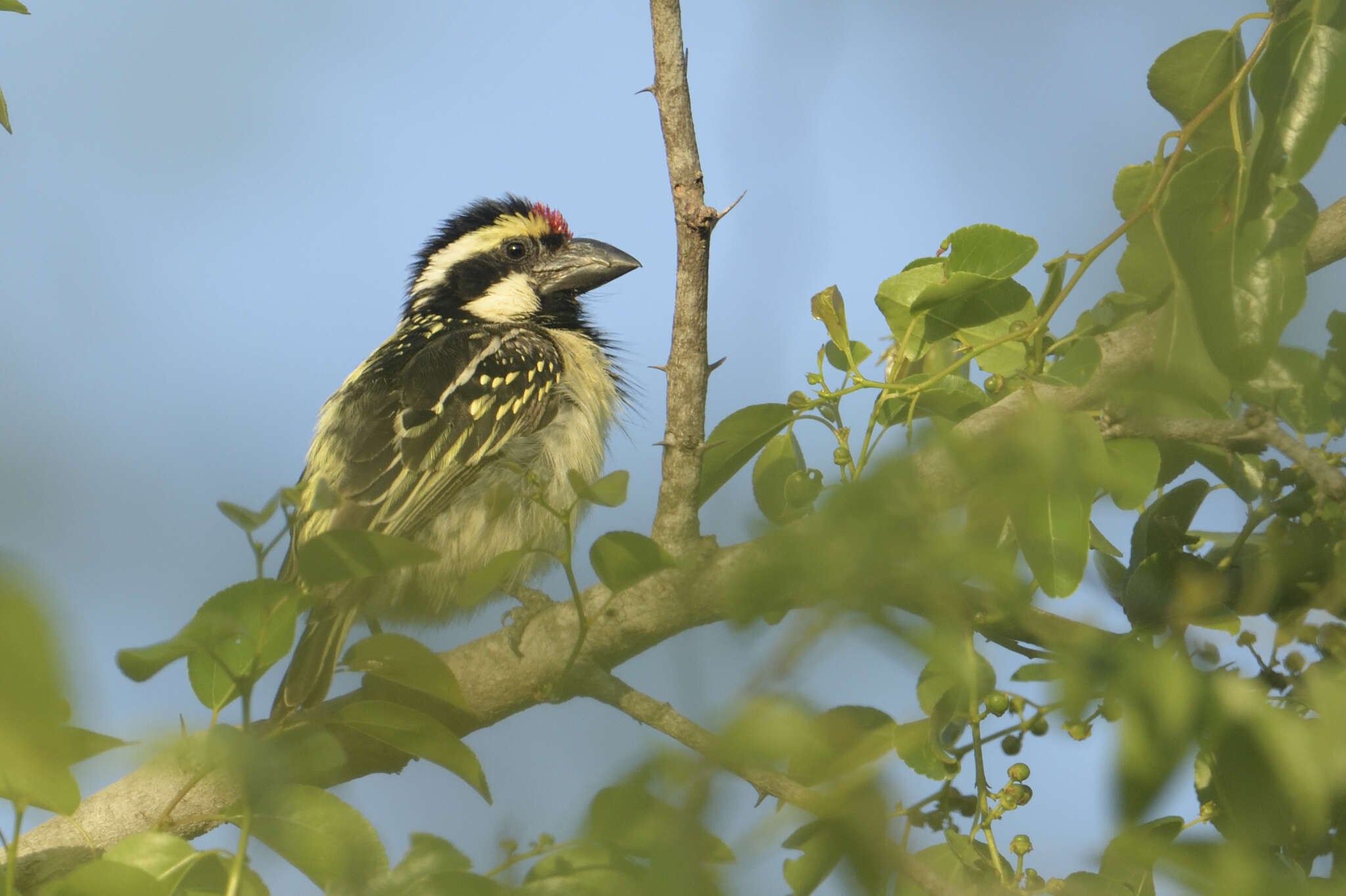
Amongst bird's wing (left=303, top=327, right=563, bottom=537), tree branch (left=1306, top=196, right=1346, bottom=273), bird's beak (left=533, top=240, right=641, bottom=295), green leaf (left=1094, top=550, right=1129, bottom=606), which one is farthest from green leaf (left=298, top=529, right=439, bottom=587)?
bird's beak (left=533, top=240, right=641, bottom=295)

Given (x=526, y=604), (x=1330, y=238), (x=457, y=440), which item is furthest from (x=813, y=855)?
(x=457, y=440)

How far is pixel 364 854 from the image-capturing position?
63cm

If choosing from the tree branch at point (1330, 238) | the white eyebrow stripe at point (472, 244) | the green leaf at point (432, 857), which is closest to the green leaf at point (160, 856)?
the green leaf at point (432, 857)

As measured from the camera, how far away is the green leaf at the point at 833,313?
1.62 metres

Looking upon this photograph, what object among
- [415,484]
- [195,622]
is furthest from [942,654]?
[415,484]

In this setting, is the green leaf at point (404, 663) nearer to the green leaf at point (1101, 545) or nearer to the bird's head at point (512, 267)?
the green leaf at point (1101, 545)

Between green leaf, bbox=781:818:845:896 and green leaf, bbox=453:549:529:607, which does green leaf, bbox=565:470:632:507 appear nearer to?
green leaf, bbox=453:549:529:607

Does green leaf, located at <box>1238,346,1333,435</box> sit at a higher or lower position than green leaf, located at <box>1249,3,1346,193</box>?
lower

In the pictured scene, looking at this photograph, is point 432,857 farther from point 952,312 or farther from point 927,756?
point 952,312

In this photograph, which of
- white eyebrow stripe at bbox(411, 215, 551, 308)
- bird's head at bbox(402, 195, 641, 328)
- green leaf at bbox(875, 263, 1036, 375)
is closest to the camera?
green leaf at bbox(875, 263, 1036, 375)

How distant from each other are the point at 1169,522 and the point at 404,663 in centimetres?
89

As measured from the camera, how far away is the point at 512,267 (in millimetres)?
3986

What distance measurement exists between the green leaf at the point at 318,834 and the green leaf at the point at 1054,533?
0.37 m

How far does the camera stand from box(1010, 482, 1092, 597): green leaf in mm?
444
